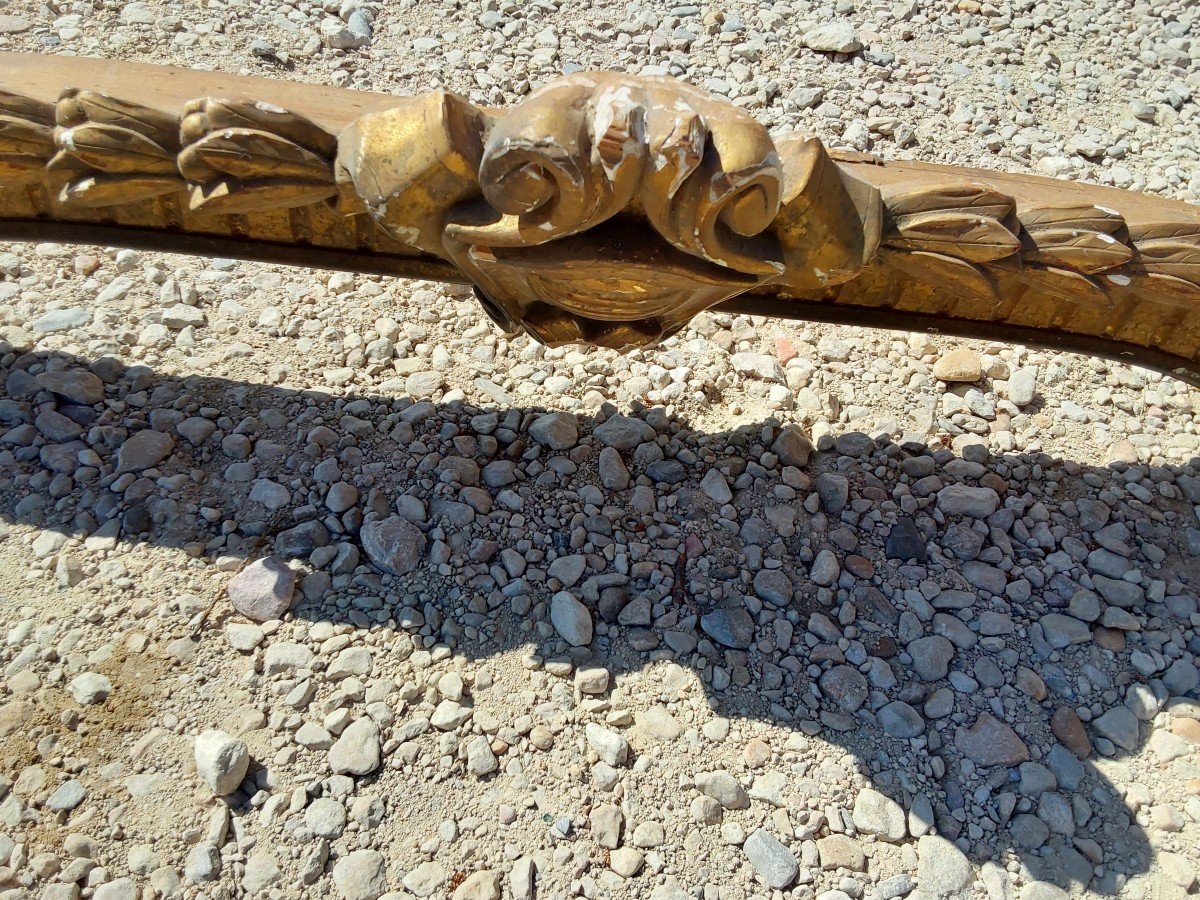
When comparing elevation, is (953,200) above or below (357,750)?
above

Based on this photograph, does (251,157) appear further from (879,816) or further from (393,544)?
(879,816)

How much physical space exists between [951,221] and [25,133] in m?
Answer: 1.44

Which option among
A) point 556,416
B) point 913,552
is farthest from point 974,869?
point 556,416

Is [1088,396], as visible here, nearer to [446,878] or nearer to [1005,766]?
[1005,766]

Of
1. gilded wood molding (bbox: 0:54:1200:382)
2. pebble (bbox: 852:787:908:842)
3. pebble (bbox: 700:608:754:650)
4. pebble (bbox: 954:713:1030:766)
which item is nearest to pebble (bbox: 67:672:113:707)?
gilded wood molding (bbox: 0:54:1200:382)

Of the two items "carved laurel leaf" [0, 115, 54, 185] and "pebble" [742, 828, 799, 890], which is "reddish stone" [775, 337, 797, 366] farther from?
"carved laurel leaf" [0, 115, 54, 185]

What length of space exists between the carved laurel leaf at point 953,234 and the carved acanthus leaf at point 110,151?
1.13 m

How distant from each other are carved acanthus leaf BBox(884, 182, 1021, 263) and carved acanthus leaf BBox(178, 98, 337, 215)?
88 cm

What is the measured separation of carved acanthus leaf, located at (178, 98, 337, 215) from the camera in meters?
1.41

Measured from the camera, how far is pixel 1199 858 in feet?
5.17

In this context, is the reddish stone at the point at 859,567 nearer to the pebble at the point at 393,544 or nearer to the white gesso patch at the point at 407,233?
the pebble at the point at 393,544

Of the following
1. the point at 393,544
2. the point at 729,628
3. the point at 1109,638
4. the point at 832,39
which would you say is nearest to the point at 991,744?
the point at 1109,638

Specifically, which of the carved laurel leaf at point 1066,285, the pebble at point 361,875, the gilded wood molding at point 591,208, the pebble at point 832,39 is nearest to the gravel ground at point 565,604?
the pebble at point 361,875

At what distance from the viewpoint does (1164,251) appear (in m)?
1.65
